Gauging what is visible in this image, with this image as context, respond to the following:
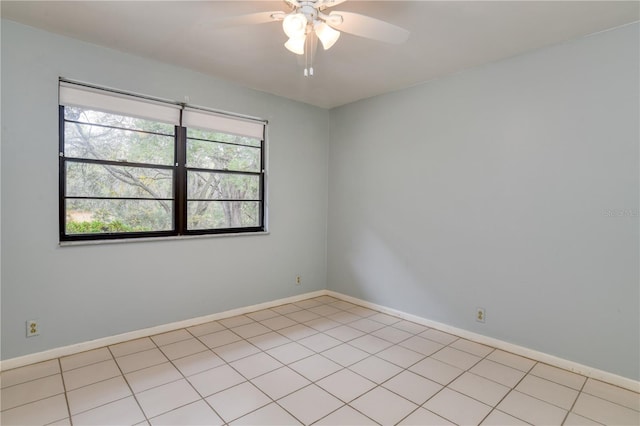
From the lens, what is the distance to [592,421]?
78.0 inches

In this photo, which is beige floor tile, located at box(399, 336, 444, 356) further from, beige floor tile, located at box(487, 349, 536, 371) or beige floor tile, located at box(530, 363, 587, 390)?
beige floor tile, located at box(530, 363, 587, 390)

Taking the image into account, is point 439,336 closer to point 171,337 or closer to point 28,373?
point 171,337

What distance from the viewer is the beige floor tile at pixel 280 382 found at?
2.23 m

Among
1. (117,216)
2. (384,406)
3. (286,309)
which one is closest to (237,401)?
(384,406)

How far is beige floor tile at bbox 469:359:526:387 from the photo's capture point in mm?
2428

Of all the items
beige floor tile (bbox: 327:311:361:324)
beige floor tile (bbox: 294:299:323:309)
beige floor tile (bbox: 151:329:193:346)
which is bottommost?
beige floor tile (bbox: 327:311:361:324)

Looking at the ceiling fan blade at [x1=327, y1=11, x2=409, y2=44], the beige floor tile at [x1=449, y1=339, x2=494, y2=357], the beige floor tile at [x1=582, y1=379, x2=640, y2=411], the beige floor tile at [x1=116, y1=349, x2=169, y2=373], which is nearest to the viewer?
the ceiling fan blade at [x1=327, y1=11, x2=409, y2=44]

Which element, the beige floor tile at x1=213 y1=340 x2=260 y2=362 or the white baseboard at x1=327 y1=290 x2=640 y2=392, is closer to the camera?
the white baseboard at x1=327 y1=290 x2=640 y2=392

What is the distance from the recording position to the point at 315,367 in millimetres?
2584

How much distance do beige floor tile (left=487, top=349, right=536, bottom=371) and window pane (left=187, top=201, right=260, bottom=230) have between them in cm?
280

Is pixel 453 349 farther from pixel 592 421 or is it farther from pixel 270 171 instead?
pixel 270 171

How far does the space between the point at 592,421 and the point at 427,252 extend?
71.0 inches

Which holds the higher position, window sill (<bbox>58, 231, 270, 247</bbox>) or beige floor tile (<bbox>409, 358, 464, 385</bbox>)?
window sill (<bbox>58, 231, 270, 247</bbox>)

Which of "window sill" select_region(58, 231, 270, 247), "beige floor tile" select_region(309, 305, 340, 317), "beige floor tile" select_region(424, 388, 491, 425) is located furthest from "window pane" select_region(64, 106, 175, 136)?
"beige floor tile" select_region(424, 388, 491, 425)
